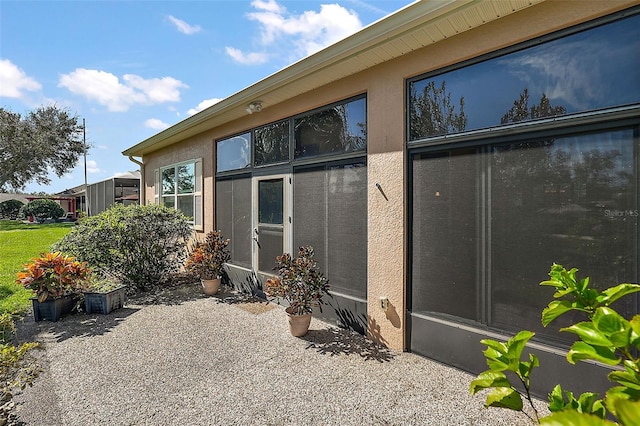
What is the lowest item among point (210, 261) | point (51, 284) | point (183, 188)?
point (51, 284)

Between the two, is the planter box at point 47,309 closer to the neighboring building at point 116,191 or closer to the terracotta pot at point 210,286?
the terracotta pot at point 210,286

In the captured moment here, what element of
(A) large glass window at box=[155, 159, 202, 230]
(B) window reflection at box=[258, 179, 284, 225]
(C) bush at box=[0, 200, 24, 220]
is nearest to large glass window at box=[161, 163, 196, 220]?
(A) large glass window at box=[155, 159, 202, 230]

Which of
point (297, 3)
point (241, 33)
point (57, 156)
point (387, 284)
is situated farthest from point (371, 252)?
point (57, 156)

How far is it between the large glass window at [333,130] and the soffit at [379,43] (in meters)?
0.40

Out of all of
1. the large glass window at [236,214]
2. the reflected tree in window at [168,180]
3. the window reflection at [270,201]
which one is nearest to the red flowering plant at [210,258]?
the large glass window at [236,214]

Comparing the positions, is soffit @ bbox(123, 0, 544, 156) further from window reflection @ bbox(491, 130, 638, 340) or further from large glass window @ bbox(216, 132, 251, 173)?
window reflection @ bbox(491, 130, 638, 340)

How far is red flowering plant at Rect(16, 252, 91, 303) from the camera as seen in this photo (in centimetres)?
447

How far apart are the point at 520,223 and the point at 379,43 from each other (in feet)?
7.37

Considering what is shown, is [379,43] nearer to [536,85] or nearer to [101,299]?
[536,85]

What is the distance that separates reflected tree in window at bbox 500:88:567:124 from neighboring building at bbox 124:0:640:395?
0.4 inches

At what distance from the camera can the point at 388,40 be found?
10.5 ft

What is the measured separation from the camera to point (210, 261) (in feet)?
19.4

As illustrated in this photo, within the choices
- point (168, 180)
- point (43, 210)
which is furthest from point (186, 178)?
point (43, 210)

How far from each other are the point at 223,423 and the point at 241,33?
19.3 feet
